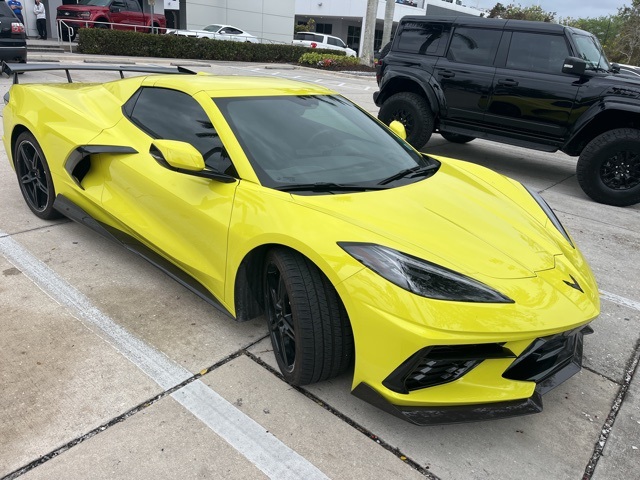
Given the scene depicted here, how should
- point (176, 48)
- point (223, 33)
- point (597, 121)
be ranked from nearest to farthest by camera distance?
1. point (597, 121)
2. point (176, 48)
3. point (223, 33)

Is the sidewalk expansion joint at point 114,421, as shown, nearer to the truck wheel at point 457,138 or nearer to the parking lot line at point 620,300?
the parking lot line at point 620,300

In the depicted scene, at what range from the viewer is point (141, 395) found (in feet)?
8.04

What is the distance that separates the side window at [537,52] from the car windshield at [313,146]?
3.93 m

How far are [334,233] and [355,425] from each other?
2.90ft

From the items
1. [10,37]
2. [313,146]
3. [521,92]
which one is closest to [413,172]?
[313,146]

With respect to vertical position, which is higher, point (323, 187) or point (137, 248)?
point (323, 187)

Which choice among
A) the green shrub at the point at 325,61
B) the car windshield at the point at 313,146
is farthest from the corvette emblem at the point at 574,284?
the green shrub at the point at 325,61

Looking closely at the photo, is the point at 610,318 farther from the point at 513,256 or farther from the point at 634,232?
the point at 634,232

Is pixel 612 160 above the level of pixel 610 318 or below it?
above

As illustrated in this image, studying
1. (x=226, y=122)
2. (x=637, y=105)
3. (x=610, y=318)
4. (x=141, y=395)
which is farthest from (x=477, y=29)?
(x=141, y=395)

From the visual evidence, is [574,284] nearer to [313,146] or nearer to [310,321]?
[310,321]

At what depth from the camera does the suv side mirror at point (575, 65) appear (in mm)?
5930

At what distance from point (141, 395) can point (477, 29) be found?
6.52 meters

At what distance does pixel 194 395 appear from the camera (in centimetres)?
247
